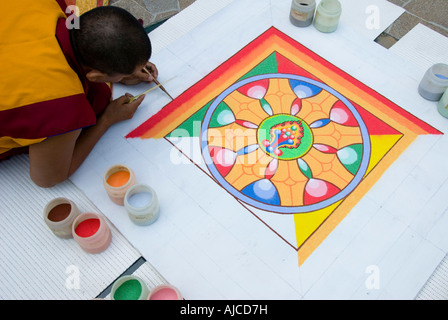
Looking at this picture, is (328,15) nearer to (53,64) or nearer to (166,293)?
(53,64)

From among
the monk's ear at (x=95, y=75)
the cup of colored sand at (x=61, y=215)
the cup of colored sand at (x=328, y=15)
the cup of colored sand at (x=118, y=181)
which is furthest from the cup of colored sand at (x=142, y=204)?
the cup of colored sand at (x=328, y=15)

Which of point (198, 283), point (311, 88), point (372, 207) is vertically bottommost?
point (198, 283)

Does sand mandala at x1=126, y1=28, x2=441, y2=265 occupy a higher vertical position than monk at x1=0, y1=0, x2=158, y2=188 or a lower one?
lower

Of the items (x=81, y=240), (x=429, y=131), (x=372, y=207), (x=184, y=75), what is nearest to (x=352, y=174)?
(x=372, y=207)

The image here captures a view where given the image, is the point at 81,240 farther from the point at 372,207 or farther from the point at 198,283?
the point at 372,207

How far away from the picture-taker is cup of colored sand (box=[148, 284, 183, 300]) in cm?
104

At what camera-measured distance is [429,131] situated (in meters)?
1.38

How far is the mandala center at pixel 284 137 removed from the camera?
1.34 meters

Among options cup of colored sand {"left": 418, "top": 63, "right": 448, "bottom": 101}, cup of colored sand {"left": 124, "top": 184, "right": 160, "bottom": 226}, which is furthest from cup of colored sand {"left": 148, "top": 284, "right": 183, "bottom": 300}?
cup of colored sand {"left": 418, "top": 63, "right": 448, "bottom": 101}

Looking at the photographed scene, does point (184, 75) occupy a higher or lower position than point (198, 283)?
higher

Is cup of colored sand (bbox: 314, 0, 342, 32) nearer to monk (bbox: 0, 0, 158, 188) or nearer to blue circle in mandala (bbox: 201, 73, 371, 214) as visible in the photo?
blue circle in mandala (bbox: 201, 73, 371, 214)

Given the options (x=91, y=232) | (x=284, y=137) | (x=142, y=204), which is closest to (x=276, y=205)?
(x=284, y=137)

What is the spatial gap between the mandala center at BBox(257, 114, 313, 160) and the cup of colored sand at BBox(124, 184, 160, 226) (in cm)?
42

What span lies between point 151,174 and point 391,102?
903 millimetres
